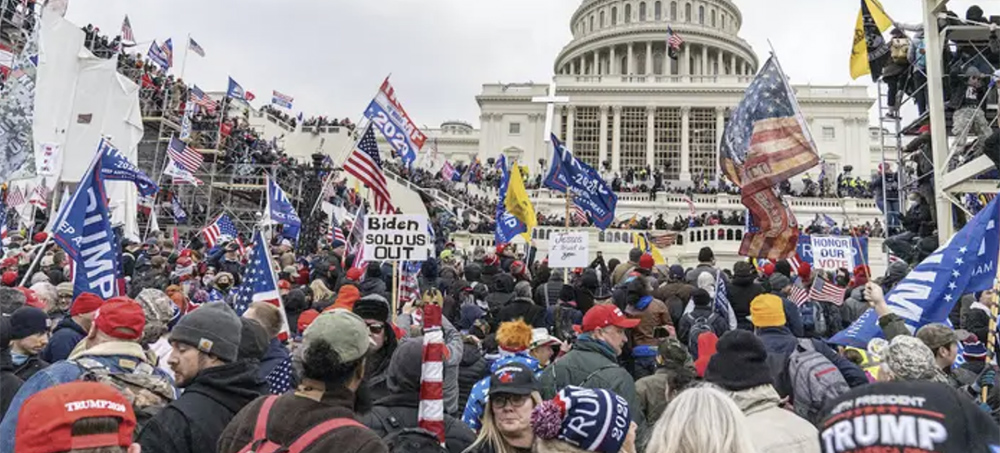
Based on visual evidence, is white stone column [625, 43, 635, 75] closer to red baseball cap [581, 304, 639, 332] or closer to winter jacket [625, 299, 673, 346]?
winter jacket [625, 299, 673, 346]

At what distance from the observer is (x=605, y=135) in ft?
193

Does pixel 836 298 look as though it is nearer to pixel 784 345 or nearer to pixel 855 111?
pixel 784 345

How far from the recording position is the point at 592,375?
3.92 metres

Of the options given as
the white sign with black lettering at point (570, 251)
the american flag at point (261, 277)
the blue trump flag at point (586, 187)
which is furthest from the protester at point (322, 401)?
the blue trump flag at point (586, 187)

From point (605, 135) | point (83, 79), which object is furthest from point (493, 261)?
point (605, 135)

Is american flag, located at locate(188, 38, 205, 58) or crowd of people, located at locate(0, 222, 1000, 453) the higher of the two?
american flag, located at locate(188, 38, 205, 58)

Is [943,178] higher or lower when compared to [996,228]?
higher

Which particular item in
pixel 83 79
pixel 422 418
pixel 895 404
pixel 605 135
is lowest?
pixel 422 418

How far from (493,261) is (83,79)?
16.7m

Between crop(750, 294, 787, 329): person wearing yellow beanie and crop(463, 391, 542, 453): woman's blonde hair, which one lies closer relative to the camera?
crop(463, 391, 542, 453): woman's blonde hair

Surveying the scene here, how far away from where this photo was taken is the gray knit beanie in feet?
10.0

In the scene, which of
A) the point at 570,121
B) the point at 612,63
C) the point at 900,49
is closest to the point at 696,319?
the point at 900,49

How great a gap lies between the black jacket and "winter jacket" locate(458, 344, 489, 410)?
1069 mm

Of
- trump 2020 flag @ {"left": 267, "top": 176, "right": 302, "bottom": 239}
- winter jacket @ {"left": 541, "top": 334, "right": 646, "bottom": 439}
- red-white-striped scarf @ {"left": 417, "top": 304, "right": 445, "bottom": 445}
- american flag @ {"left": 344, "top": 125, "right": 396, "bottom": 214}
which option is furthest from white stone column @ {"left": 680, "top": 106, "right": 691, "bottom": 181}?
red-white-striped scarf @ {"left": 417, "top": 304, "right": 445, "bottom": 445}
